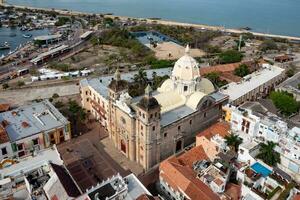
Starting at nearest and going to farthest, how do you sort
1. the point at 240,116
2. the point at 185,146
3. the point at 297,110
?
1. the point at 240,116
2. the point at 185,146
3. the point at 297,110

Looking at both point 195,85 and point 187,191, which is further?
point 195,85

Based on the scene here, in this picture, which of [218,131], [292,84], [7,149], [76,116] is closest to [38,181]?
[7,149]

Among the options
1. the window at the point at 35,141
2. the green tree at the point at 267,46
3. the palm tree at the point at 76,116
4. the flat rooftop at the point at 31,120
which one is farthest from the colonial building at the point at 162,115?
the green tree at the point at 267,46

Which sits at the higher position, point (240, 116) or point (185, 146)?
point (240, 116)

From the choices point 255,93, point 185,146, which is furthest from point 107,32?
point 185,146

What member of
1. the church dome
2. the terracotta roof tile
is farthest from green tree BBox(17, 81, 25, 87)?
the church dome

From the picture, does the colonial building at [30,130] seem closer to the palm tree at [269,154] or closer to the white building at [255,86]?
the palm tree at [269,154]

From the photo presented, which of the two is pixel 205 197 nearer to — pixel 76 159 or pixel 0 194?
pixel 76 159

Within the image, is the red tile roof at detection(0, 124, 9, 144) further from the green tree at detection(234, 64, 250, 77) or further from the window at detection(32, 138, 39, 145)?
the green tree at detection(234, 64, 250, 77)
